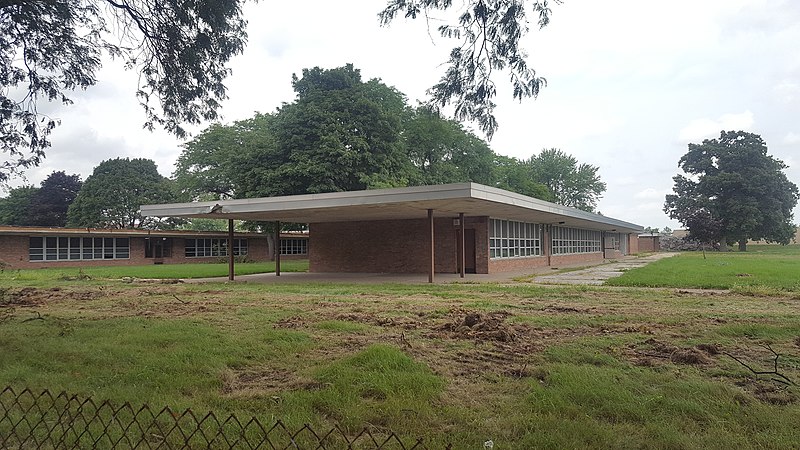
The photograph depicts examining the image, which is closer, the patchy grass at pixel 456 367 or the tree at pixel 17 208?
the patchy grass at pixel 456 367

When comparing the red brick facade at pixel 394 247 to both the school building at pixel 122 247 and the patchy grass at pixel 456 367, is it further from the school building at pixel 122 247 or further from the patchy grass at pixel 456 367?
the school building at pixel 122 247

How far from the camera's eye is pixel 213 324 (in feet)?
25.6

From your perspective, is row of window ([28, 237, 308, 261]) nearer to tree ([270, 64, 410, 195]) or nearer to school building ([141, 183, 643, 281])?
tree ([270, 64, 410, 195])

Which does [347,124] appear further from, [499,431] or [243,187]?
[499,431]

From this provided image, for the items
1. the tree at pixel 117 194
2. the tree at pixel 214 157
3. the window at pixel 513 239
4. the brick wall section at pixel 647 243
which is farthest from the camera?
the brick wall section at pixel 647 243

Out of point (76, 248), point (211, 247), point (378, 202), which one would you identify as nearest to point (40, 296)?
point (378, 202)

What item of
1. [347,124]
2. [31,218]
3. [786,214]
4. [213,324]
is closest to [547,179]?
[786,214]

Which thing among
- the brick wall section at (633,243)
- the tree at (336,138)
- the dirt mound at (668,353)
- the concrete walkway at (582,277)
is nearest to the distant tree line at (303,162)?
the tree at (336,138)

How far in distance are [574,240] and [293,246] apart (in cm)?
2232

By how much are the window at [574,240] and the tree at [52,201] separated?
43.6 metres

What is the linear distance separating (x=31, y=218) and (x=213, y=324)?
51.2 meters

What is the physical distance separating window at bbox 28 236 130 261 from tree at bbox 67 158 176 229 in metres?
10.5

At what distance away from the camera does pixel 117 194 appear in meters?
44.3

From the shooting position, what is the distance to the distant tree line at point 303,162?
26500 millimetres
